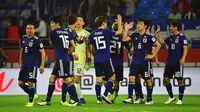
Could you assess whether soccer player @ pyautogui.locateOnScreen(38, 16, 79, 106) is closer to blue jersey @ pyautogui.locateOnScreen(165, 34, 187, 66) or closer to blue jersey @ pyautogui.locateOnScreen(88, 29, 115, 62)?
blue jersey @ pyautogui.locateOnScreen(88, 29, 115, 62)

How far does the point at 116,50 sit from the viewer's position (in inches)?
853

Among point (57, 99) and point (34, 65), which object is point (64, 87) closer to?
point (34, 65)

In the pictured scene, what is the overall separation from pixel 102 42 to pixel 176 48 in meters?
2.33

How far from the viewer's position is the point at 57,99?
2366cm

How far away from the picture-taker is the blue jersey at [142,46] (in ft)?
68.7

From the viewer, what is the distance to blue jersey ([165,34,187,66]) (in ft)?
70.4

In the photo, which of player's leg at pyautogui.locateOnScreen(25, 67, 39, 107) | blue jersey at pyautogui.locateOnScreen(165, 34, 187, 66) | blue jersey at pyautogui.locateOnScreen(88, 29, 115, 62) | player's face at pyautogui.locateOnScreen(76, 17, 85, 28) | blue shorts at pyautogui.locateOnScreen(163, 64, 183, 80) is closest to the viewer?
player's leg at pyautogui.locateOnScreen(25, 67, 39, 107)

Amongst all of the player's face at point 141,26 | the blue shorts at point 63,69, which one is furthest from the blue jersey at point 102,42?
the blue shorts at point 63,69

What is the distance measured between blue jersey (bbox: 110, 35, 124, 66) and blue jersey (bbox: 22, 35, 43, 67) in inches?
95.5

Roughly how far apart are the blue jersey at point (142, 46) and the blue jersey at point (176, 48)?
0.81 m

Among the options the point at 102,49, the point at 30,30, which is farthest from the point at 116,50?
the point at 30,30

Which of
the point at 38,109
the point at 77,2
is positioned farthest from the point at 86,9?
the point at 38,109

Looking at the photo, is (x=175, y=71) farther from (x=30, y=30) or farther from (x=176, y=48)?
(x=30, y=30)

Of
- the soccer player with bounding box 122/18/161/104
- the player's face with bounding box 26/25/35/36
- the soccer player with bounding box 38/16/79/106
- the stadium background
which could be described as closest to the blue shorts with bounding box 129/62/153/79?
the soccer player with bounding box 122/18/161/104
